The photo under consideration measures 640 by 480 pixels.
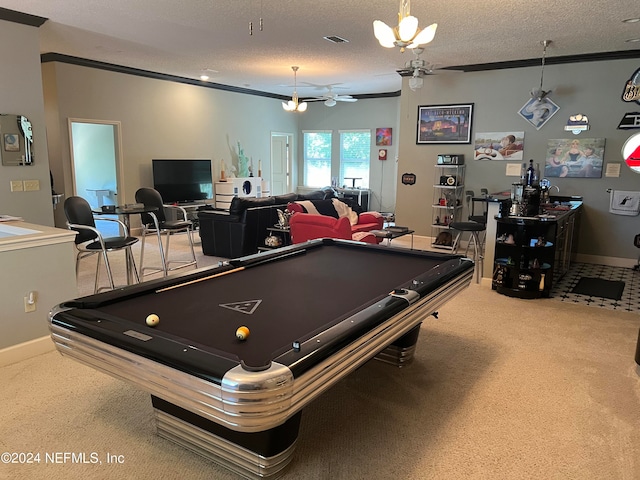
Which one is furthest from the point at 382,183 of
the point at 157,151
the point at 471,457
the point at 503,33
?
the point at 471,457

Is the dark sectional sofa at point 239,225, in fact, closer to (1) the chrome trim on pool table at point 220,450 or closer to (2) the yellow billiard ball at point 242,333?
(1) the chrome trim on pool table at point 220,450

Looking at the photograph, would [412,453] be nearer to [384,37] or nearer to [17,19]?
[384,37]

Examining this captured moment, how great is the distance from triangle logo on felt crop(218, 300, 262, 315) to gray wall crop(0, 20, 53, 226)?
4.12m

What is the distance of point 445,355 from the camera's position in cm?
350

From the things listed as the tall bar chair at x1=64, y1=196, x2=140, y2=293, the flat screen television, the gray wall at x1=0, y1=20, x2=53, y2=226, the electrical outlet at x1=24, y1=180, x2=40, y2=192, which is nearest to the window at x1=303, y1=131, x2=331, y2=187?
the flat screen television

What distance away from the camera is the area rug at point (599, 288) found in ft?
16.8

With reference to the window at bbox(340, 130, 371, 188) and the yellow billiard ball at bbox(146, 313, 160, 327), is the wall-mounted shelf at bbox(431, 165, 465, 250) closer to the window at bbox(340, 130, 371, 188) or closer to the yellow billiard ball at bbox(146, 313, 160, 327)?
the window at bbox(340, 130, 371, 188)

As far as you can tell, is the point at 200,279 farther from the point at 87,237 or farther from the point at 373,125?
the point at 373,125

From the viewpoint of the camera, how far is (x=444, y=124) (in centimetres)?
765

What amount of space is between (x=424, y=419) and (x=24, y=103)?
527 cm

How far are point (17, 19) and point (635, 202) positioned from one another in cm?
796

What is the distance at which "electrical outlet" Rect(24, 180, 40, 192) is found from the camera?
5200mm

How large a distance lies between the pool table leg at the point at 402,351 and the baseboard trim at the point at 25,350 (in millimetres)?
2548

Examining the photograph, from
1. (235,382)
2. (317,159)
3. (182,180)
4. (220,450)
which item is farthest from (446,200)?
(235,382)
